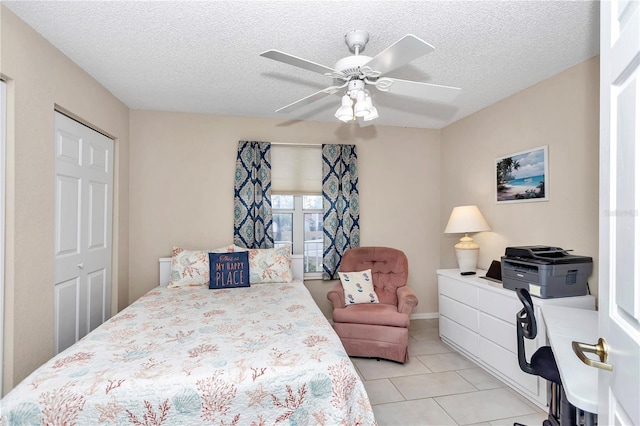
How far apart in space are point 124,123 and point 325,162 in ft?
7.42

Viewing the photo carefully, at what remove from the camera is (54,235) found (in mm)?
2441

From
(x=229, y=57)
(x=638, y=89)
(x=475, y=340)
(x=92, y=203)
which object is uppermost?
(x=229, y=57)

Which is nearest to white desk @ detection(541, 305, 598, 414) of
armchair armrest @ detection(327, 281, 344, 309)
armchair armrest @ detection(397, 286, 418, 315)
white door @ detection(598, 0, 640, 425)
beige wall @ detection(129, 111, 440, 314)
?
white door @ detection(598, 0, 640, 425)

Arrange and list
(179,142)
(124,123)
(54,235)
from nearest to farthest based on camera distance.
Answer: (54,235) → (124,123) → (179,142)

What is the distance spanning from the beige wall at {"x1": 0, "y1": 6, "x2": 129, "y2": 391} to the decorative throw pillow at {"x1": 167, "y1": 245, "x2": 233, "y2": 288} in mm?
1085

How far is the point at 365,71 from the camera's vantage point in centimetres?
195

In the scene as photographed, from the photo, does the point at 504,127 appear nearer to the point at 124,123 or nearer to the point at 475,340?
the point at 475,340

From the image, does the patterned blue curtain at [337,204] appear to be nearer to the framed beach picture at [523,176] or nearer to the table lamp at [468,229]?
the table lamp at [468,229]

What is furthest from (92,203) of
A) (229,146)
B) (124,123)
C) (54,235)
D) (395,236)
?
(395,236)

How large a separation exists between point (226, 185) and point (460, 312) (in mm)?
2875

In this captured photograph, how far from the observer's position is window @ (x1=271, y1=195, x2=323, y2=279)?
4160mm

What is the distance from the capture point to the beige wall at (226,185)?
3771 millimetres

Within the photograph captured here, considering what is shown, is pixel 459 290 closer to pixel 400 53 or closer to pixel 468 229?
pixel 468 229

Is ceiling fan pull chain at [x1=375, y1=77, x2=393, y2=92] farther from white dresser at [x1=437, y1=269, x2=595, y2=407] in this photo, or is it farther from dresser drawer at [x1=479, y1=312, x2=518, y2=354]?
dresser drawer at [x1=479, y1=312, x2=518, y2=354]
